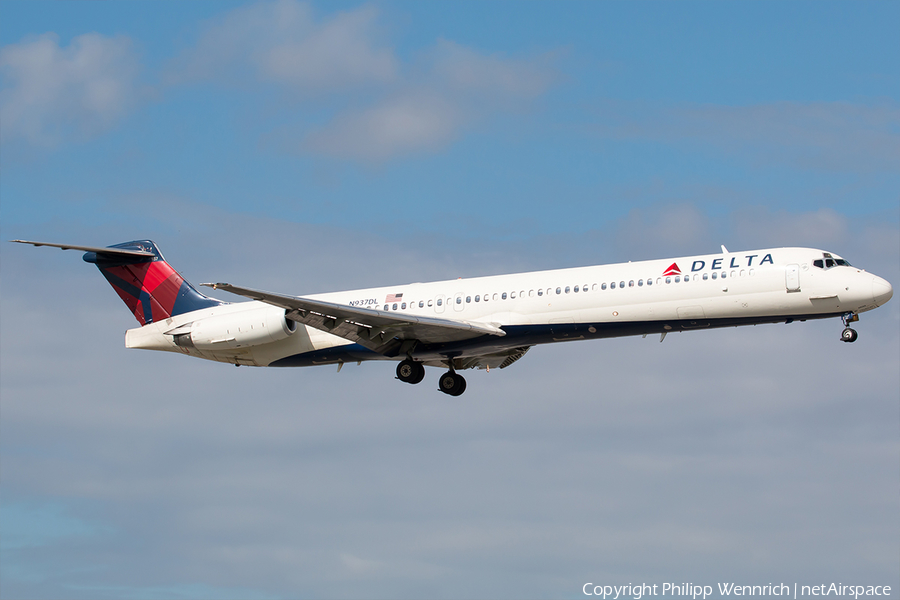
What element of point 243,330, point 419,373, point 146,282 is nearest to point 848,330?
point 419,373

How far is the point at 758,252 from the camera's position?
28766 mm

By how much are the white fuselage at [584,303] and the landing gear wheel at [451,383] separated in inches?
65.2

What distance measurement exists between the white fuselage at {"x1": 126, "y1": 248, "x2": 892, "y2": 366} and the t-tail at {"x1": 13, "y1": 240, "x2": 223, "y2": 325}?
3.97ft

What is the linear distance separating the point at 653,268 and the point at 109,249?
58.5ft

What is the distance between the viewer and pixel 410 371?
32.3 metres

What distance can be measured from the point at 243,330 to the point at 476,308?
7367 mm

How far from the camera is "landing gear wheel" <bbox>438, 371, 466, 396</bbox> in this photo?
34.5m

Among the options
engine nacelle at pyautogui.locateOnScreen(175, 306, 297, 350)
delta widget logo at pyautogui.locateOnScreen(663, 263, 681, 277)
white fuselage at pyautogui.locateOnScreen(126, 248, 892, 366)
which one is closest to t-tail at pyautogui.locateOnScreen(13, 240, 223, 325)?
white fuselage at pyautogui.locateOnScreen(126, 248, 892, 366)

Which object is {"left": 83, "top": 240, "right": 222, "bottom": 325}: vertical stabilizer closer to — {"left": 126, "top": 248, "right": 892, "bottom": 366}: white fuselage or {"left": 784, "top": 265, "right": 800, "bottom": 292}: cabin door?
{"left": 126, "top": 248, "right": 892, "bottom": 366}: white fuselage

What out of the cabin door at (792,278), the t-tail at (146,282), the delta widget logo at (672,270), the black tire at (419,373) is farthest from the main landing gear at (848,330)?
the t-tail at (146,282)

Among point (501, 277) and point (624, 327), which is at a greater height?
point (501, 277)

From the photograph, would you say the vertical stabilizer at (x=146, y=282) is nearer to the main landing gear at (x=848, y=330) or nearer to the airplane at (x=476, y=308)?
the airplane at (x=476, y=308)

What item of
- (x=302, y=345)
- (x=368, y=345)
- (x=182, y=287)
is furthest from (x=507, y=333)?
(x=182, y=287)

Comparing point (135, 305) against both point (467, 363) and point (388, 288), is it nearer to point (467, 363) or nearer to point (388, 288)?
point (388, 288)
